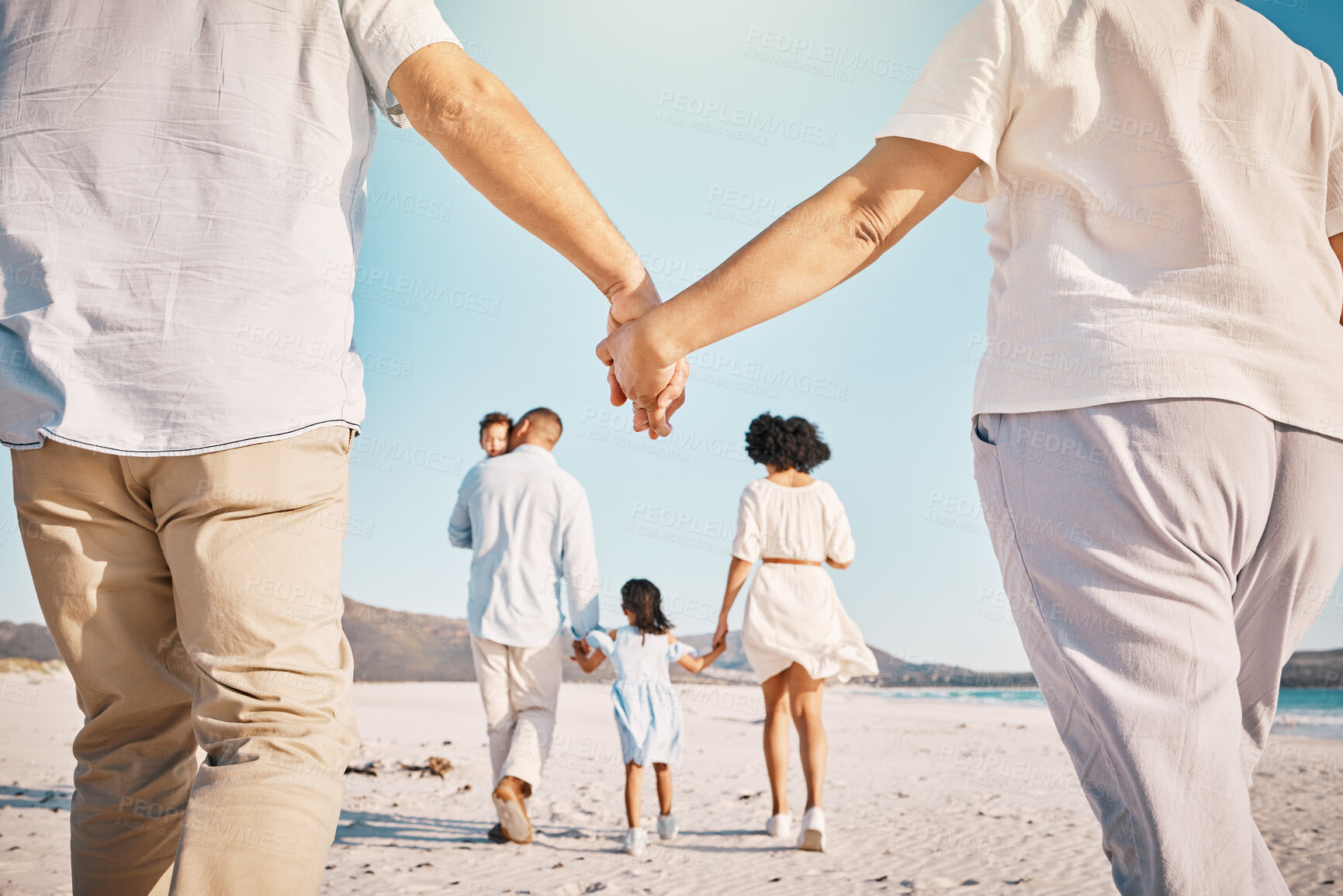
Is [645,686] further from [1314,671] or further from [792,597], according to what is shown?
[1314,671]

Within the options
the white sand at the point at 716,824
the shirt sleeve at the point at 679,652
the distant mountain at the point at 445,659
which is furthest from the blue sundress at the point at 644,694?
the distant mountain at the point at 445,659

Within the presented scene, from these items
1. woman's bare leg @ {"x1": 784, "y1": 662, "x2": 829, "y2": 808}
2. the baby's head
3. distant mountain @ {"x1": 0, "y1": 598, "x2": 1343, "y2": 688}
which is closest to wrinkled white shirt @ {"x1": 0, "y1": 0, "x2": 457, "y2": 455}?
woman's bare leg @ {"x1": 784, "y1": 662, "x2": 829, "y2": 808}

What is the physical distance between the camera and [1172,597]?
1178 millimetres

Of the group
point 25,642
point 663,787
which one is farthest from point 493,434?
point 25,642

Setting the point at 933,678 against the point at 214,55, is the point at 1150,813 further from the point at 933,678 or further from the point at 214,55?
the point at 933,678

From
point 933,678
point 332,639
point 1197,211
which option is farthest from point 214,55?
point 933,678

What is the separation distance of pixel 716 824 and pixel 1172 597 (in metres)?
4.65

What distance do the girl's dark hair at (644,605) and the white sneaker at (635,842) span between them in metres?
1.15

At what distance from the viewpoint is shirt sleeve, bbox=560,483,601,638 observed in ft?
17.4

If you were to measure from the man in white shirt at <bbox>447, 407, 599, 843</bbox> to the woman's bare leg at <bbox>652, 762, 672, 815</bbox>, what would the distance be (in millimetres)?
688

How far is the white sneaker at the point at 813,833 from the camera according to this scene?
445 centimetres

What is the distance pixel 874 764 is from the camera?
8.41 metres

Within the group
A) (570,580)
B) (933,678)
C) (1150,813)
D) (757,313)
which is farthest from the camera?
(933,678)

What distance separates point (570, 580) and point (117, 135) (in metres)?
4.17
